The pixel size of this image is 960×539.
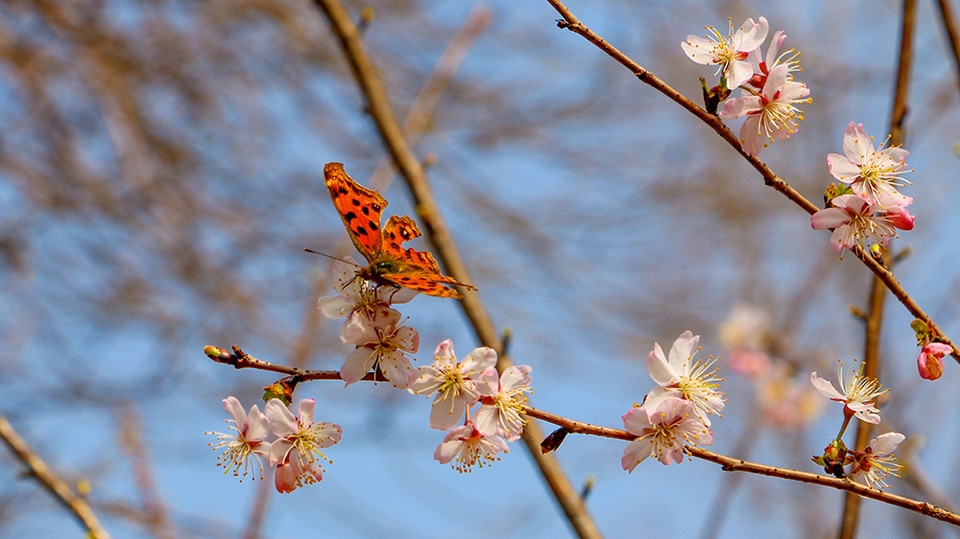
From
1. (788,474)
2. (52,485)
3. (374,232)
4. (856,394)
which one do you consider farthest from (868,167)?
(52,485)

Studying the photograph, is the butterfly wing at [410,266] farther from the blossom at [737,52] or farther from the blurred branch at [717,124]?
the blossom at [737,52]

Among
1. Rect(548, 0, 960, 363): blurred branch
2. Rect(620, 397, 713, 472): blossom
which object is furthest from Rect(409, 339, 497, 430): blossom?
Rect(548, 0, 960, 363): blurred branch

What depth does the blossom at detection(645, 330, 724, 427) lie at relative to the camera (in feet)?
4.42

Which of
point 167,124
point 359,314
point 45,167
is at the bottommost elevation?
point 359,314

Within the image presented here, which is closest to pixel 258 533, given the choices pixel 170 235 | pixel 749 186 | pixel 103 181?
pixel 170 235

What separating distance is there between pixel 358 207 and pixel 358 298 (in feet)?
0.65

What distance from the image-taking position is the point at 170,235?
4211 millimetres

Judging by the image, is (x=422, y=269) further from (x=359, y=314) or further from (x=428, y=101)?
(x=428, y=101)

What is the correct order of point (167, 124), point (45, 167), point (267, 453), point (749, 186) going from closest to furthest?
point (267, 453) → point (45, 167) → point (167, 124) → point (749, 186)

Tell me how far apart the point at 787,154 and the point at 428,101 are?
15.5 ft

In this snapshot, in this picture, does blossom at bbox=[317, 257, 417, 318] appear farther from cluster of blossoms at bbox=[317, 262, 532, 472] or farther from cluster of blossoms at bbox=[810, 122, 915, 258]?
cluster of blossoms at bbox=[810, 122, 915, 258]

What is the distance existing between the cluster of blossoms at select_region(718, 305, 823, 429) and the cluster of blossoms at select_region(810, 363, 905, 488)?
10.9 feet

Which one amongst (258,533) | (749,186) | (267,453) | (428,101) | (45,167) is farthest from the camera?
(749,186)

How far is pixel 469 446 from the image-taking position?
4.42 feet
